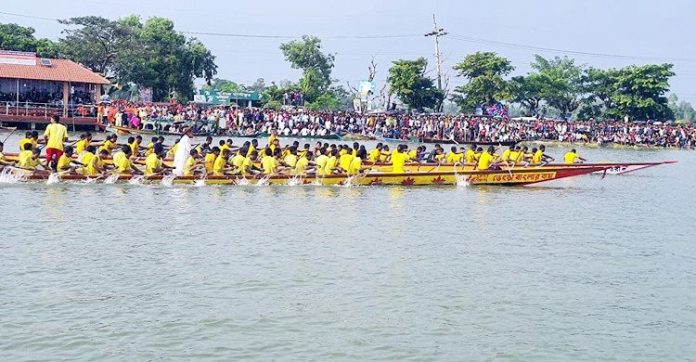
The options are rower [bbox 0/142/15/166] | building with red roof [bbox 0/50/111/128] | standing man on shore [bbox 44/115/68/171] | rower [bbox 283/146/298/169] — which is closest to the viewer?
rower [bbox 0/142/15/166]

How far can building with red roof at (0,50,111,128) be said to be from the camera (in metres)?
38.4

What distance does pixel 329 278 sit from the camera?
11242 millimetres

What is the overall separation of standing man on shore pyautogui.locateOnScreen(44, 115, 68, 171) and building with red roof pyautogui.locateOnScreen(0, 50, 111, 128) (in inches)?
820

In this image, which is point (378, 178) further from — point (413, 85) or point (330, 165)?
point (413, 85)

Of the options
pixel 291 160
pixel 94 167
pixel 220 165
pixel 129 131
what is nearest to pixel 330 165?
pixel 291 160

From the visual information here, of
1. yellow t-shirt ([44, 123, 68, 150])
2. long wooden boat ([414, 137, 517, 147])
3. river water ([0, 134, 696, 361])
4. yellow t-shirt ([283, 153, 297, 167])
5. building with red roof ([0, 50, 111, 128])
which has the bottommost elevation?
river water ([0, 134, 696, 361])

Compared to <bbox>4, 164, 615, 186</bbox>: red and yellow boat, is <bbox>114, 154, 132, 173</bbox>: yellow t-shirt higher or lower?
higher

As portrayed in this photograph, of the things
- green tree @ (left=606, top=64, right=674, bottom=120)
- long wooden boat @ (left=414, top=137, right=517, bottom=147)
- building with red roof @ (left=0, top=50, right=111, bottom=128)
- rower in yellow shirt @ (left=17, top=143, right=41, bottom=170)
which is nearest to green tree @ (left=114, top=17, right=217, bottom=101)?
building with red roof @ (left=0, top=50, right=111, bottom=128)

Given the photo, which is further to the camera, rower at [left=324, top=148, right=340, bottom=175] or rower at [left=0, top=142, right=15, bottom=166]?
rower at [left=324, top=148, right=340, bottom=175]

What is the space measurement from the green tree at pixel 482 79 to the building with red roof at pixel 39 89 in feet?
78.8

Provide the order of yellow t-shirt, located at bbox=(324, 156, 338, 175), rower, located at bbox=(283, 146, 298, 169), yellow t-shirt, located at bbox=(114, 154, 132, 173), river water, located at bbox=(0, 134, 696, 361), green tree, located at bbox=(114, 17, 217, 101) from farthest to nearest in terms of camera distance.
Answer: green tree, located at bbox=(114, 17, 217, 101) < rower, located at bbox=(283, 146, 298, 169) < yellow t-shirt, located at bbox=(324, 156, 338, 175) < yellow t-shirt, located at bbox=(114, 154, 132, 173) < river water, located at bbox=(0, 134, 696, 361)

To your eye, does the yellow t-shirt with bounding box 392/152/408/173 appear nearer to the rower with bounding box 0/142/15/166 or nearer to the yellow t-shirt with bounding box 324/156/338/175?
the yellow t-shirt with bounding box 324/156/338/175

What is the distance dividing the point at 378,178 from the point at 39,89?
80.2 ft

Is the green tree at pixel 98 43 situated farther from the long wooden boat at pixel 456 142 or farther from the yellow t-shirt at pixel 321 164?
the yellow t-shirt at pixel 321 164
